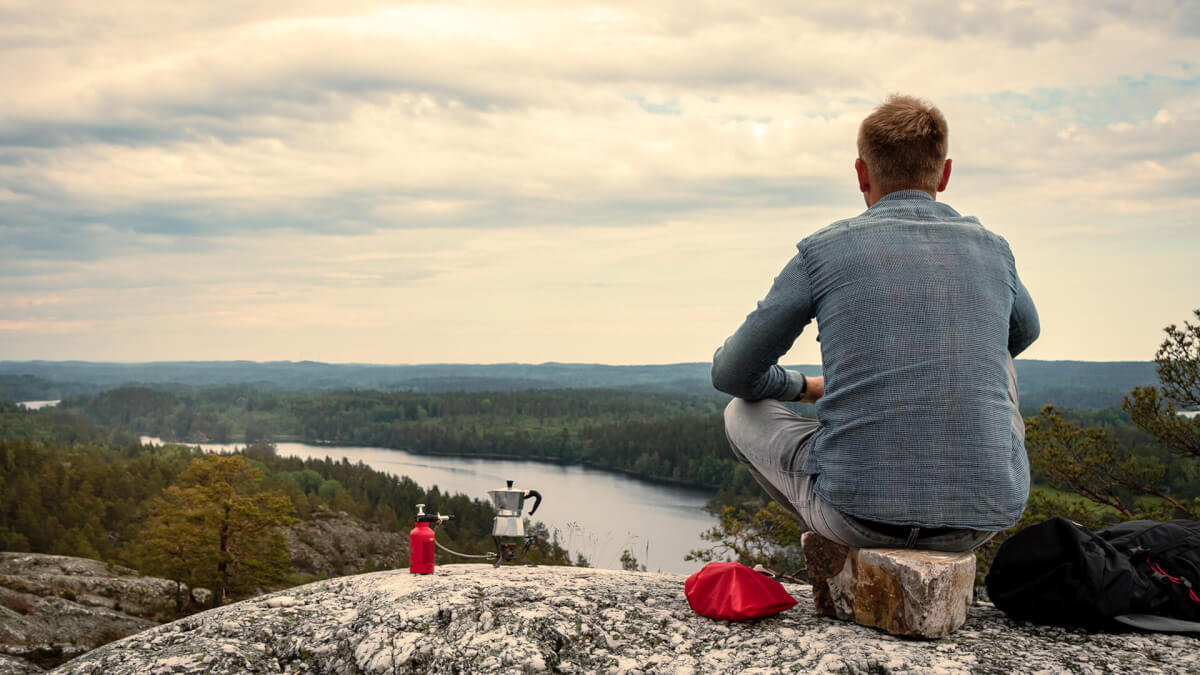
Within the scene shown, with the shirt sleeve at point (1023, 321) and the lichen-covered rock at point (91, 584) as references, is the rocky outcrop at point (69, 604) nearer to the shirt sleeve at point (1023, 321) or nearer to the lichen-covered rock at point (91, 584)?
the lichen-covered rock at point (91, 584)

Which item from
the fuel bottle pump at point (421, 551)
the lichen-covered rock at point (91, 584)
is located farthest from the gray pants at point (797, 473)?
the lichen-covered rock at point (91, 584)

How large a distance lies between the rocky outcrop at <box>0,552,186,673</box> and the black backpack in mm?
19763

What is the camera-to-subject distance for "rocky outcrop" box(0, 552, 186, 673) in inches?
807

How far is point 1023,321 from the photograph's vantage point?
3480 millimetres

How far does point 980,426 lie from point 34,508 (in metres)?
61.0

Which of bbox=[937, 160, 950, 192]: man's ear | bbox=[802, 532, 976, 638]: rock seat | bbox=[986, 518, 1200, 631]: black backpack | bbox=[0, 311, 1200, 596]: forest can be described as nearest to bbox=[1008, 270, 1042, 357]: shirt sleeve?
bbox=[937, 160, 950, 192]: man's ear

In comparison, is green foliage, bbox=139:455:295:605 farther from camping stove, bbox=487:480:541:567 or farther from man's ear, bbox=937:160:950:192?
man's ear, bbox=937:160:950:192

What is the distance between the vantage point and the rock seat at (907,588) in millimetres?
3326

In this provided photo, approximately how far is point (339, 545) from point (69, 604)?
25.6 metres

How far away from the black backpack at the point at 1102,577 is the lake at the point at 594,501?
53.6ft

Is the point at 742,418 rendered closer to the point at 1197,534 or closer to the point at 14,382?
the point at 1197,534

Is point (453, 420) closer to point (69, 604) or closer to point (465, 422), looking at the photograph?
point (465, 422)

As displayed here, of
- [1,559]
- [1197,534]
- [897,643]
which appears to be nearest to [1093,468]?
[1197,534]

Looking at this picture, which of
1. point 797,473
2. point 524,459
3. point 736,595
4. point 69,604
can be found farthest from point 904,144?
point 524,459
